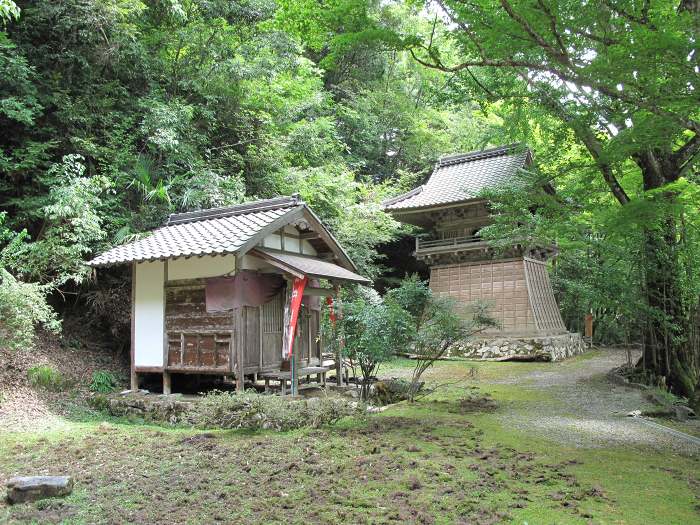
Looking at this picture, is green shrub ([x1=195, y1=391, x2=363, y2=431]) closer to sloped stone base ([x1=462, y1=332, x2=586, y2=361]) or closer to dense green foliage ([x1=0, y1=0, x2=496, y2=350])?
dense green foliage ([x1=0, y1=0, x2=496, y2=350])

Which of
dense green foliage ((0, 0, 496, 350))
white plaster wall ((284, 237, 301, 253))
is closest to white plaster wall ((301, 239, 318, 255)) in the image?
white plaster wall ((284, 237, 301, 253))

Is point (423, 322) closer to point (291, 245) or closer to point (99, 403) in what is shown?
point (291, 245)

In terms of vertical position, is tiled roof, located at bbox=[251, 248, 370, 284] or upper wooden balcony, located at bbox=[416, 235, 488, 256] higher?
upper wooden balcony, located at bbox=[416, 235, 488, 256]

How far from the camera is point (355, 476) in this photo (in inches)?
191

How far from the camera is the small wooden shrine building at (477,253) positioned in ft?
55.0

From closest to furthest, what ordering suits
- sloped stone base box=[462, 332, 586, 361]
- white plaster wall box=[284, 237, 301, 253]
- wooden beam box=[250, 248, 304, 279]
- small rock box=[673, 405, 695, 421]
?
small rock box=[673, 405, 695, 421], wooden beam box=[250, 248, 304, 279], white plaster wall box=[284, 237, 301, 253], sloped stone base box=[462, 332, 586, 361]

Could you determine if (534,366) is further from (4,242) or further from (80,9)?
(80,9)

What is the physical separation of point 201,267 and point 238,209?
1.61m

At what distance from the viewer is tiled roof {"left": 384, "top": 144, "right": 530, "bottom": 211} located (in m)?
17.3

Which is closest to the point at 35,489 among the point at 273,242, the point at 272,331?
the point at 272,331

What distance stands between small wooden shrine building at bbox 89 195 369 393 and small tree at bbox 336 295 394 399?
43.8 inches

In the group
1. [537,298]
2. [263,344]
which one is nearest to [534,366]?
[537,298]

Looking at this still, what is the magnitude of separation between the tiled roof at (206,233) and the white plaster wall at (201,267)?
392 millimetres

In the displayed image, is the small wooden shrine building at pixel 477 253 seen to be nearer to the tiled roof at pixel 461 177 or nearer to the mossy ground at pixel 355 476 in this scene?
the tiled roof at pixel 461 177
